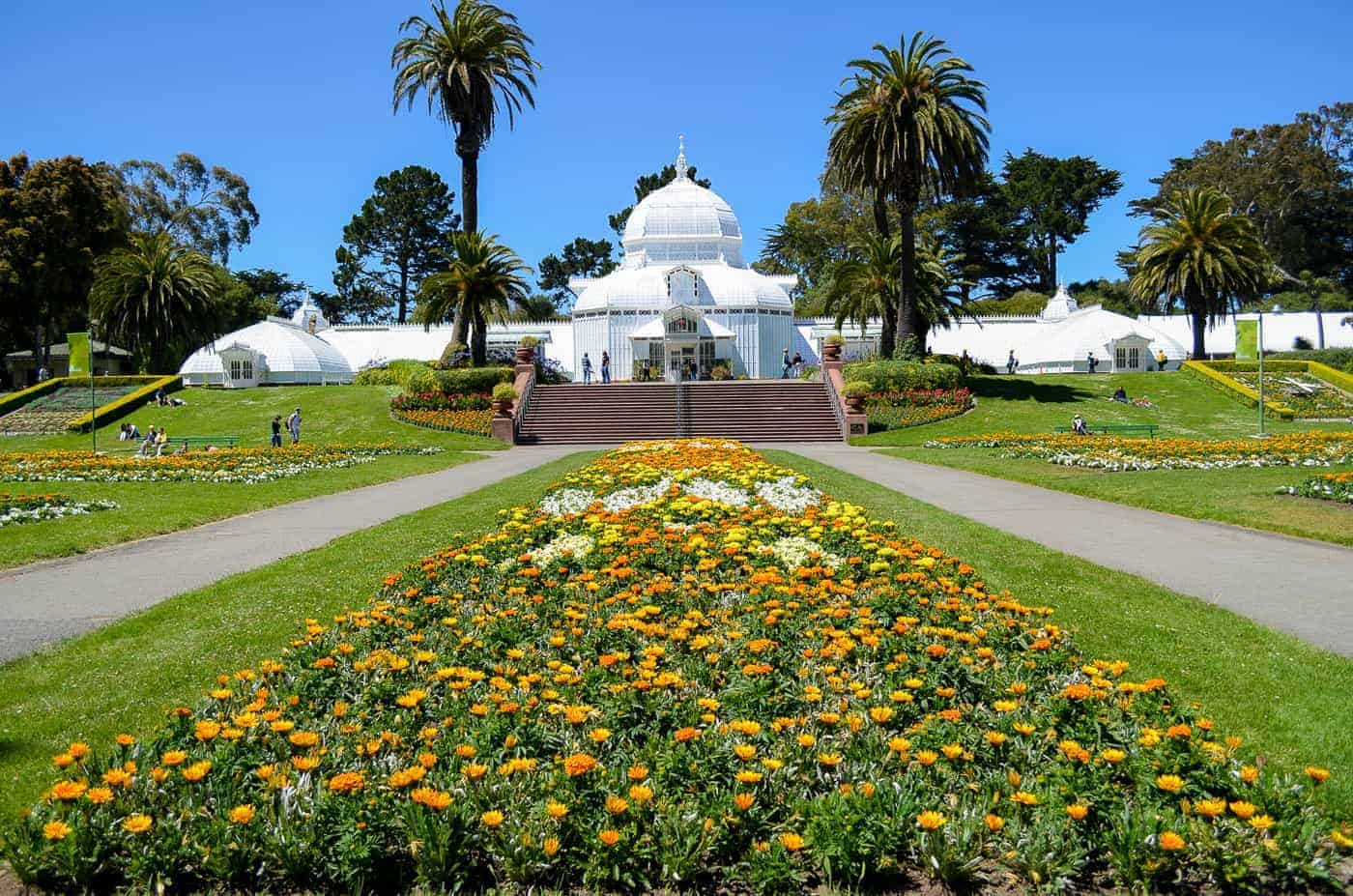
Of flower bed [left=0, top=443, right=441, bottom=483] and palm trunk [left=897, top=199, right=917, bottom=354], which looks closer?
flower bed [left=0, top=443, right=441, bottom=483]

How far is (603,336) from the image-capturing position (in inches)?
1842

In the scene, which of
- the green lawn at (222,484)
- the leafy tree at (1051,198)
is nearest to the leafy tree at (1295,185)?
the leafy tree at (1051,198)

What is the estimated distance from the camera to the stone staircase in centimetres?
3144

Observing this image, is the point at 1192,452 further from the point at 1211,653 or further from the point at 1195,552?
the point at 1211,653

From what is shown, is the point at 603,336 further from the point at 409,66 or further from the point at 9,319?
the point at 9,319

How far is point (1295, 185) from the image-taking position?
7131cm

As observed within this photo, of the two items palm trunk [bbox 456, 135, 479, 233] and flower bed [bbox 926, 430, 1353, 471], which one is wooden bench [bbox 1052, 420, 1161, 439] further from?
palm trunk [bbox 456, 135, 479, 233]

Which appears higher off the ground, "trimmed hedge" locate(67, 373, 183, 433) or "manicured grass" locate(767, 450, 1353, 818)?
"trimmed hedge" locate(67, 373, 183, 433)

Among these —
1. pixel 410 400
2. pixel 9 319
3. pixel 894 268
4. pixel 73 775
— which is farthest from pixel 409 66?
pixel 73 775

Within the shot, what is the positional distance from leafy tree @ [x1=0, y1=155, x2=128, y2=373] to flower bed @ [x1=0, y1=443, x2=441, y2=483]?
29678 mm

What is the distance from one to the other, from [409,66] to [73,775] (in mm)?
39909

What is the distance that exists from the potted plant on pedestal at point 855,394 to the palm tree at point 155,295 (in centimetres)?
3325

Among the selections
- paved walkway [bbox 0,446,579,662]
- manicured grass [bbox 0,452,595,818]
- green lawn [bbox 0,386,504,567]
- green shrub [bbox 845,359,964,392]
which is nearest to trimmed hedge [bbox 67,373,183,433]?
green lawn [bbox 0,386,504,567]

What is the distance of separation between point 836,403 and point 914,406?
9.74 ft
